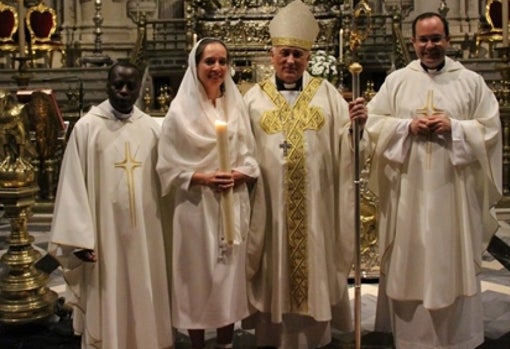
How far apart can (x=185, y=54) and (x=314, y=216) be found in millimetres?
11077

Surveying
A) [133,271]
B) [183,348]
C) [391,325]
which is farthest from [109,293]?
[391,325]

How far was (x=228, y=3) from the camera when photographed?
14555 mm

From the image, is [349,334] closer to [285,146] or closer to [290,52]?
[285,146]

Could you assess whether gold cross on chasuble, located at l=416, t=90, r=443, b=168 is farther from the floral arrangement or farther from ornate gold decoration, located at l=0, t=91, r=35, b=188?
the floral arrangement

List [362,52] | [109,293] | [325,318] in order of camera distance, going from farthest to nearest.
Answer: [362,52] < [325,318] < [109,293]

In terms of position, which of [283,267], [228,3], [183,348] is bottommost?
[183,348]

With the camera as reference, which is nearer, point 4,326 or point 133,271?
point 133,271

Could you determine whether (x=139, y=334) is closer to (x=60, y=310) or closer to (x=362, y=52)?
(x=60, y=310)

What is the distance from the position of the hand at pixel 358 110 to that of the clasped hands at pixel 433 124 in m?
0.29

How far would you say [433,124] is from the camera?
3.73 metres

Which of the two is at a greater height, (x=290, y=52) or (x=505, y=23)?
(x=505, y=23)

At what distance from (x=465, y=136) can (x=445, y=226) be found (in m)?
0.48

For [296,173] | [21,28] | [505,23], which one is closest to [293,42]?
[296,173]

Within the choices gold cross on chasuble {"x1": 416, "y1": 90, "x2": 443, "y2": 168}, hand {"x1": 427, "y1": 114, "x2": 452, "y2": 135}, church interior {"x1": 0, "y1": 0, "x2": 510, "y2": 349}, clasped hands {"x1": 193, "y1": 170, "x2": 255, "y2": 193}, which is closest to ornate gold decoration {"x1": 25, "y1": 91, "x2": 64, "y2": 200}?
church interior {"x1": 0, "y1": 0, "x2": 510, "y2": 349}
